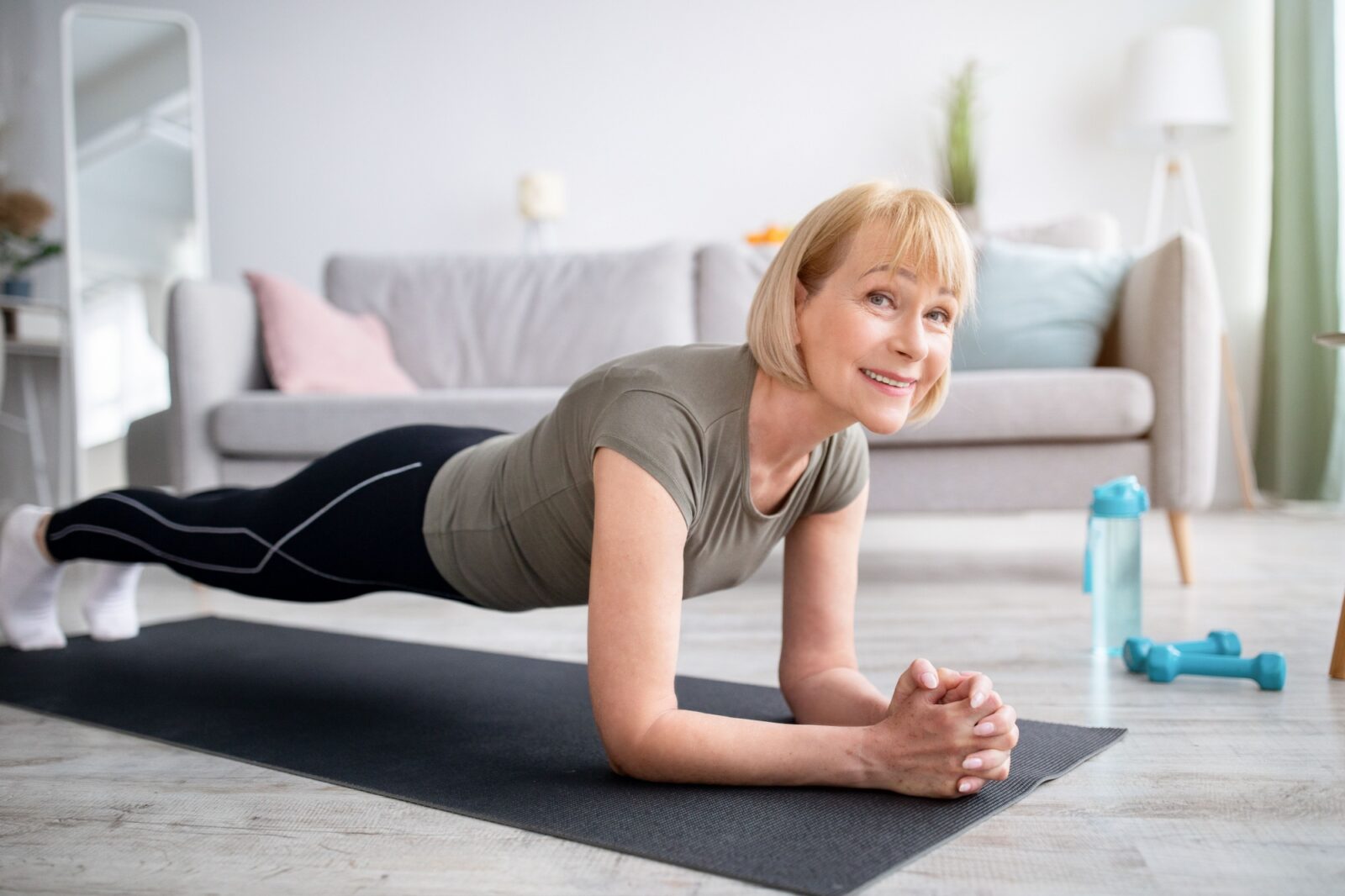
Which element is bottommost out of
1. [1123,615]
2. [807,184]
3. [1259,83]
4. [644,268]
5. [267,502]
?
[1123,615]

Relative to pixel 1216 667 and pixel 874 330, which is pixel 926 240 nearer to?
pixel 874 330

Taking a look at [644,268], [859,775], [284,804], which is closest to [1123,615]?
[859,775]

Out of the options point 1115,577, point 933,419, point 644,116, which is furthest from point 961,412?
point 644,116

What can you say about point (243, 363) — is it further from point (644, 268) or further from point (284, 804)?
point (284, 804)

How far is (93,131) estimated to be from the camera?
453cm

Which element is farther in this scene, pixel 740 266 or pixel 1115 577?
pixel 740 266

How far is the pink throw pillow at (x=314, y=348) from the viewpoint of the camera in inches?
121

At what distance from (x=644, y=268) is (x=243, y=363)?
3.90 feet

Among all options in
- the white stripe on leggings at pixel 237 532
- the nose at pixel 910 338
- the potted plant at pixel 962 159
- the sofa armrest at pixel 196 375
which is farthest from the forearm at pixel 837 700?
the potted plant at pixel 962 159

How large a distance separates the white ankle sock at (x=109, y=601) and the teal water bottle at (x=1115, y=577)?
1740 millimetres

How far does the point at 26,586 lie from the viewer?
2004 millimetres

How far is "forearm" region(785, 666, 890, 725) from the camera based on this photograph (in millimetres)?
1293

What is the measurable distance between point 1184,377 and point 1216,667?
44.4 inches

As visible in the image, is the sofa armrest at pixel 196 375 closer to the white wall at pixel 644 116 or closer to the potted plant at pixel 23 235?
the potted plant at pixel 23 235
